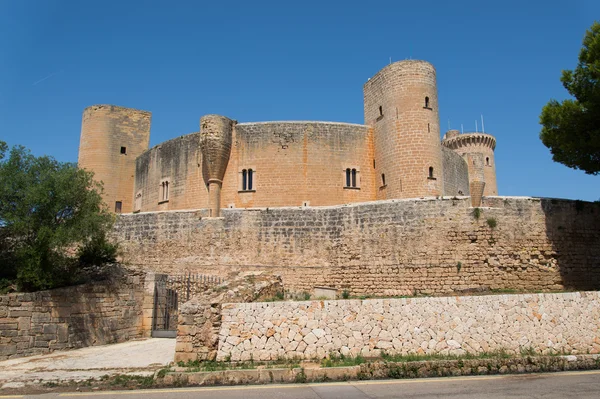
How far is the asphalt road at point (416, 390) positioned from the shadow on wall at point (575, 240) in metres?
9.33

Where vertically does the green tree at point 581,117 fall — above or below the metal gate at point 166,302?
above

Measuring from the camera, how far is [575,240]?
1716 centimetres

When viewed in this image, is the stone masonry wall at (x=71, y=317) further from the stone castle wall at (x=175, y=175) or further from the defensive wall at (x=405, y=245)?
the stone castle wall at (x=175, y=175)

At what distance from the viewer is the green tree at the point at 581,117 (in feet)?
51.4

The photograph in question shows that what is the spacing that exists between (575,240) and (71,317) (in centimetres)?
1727

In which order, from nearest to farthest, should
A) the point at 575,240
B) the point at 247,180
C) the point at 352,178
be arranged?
the point at 575,240 → the point at 352,178 → the point at 247,180

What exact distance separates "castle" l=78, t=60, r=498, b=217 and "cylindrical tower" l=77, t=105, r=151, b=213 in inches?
144

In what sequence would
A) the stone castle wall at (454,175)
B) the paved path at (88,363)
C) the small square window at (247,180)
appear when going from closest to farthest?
the paved path at (88,363)
the small square window at (247,180)
the stone castle wall at (454,175)

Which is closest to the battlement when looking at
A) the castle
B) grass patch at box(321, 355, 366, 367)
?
the castle

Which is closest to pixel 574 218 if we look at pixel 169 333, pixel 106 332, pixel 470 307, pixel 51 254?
pixel 470 307

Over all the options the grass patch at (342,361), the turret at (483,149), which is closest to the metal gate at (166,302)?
the grass patch at (342,361)

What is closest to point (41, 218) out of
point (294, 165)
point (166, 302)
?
point (166, 302)

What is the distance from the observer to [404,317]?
9.77 meters

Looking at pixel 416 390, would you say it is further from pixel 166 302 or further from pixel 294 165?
pixel 294 165
